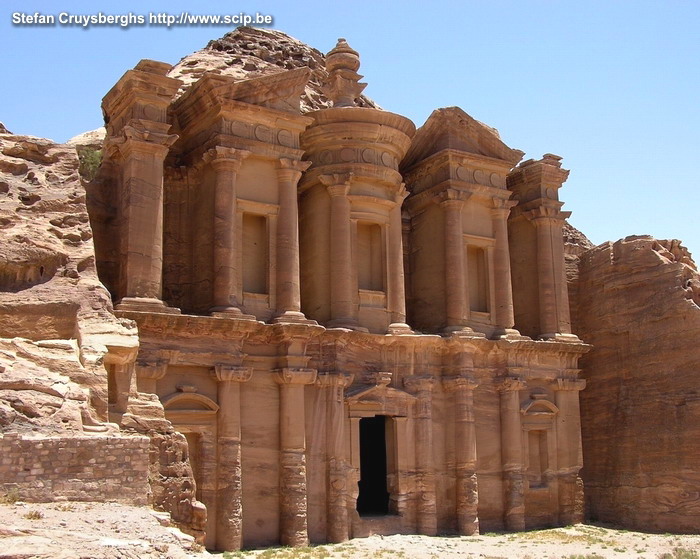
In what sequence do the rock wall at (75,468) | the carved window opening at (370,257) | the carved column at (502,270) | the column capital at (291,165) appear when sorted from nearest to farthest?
1. the rock wall at (75,468)
2. the column capital at (291,165)
3. the carved window opening at (370,257)
4. the carved column at (502,270)

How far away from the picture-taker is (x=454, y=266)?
25.3 m

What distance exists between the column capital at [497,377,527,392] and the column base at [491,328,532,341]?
1.15 metres

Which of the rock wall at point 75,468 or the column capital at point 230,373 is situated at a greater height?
the column capital at point 230,373

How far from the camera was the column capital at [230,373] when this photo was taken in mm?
20406

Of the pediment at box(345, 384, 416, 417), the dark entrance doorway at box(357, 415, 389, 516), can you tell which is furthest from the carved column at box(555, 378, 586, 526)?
the pediment at box(345, 384, 416, 417)

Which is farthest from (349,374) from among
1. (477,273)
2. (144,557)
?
(144,557)

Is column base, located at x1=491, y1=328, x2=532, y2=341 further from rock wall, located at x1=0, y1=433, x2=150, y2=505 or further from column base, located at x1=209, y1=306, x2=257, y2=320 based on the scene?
rock wall, located at x1=0, y1=433, x2=150, y2=505

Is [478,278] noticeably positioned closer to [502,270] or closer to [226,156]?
[502,270]

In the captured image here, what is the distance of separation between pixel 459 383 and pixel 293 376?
506 centimetres

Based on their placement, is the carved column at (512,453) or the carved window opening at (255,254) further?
the carved column at (512,453)

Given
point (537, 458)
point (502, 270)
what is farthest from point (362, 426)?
point (502, 270)

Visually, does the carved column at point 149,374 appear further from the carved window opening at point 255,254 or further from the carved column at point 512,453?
the carved column at point 512,453

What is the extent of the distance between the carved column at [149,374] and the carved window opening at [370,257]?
658 cm

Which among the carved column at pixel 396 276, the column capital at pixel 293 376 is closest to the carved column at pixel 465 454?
the carved column at pixel 396 276
